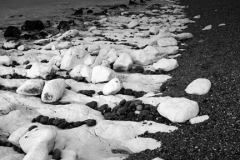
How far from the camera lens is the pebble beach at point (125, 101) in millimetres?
4086

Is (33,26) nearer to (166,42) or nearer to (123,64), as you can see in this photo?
(166,42)

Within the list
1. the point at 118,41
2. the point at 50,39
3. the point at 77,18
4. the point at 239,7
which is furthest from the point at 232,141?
the point at 77,18

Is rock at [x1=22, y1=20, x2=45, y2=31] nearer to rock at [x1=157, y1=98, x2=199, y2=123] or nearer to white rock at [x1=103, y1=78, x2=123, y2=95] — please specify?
white rock at [x1=103, y1=78, x2=123, y2=95]

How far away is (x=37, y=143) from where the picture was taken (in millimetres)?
3994

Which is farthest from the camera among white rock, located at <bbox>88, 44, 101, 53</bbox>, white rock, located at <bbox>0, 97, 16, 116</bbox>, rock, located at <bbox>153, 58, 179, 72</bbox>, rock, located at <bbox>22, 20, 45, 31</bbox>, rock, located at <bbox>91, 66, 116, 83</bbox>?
rock, located at <bbox>22, 20, 45, 31</bbox>

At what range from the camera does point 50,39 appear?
37.1ft

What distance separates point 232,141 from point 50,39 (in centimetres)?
928

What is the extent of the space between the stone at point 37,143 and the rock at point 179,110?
210cm

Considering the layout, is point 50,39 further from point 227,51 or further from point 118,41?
point 227,51

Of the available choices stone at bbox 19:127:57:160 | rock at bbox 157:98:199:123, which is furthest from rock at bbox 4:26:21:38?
rock at bbox 157:98:199:123

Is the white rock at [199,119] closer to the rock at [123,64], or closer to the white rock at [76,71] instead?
the rock at [123,64]

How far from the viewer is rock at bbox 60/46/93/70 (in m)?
7.95

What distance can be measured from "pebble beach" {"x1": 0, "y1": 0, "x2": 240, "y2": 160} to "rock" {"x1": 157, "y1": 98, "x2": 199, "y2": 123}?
0.02 m

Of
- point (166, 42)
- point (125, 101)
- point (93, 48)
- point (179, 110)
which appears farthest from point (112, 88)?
point (166, 42)
